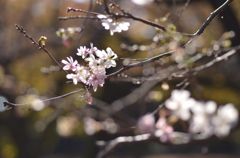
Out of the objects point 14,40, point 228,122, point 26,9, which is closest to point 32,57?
point 14,40

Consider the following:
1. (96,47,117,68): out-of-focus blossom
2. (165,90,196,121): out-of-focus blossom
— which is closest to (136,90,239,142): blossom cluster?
(165,90,196,121): out-of-focus blossom

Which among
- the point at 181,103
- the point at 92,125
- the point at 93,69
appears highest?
the point at 92,125

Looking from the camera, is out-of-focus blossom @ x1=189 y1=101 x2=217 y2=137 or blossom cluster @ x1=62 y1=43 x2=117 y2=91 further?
out-of-focus blossom @ x1=189 y1=101 x2=217 y2=137

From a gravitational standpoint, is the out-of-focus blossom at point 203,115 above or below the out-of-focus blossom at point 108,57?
below

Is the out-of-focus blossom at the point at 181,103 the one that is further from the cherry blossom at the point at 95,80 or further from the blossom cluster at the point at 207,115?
the cherry blossom at the point at 95,80

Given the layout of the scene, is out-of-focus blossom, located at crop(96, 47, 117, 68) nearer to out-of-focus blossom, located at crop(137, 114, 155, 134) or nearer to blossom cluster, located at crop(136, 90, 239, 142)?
blossom cluster, located at crop(136, 90, 239, 142)

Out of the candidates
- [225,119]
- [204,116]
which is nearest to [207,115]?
[204,116]

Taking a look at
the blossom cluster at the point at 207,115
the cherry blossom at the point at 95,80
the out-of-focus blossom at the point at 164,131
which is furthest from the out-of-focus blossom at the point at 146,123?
the cherry blossom at the point at 95,80

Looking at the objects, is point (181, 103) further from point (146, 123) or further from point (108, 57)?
point (108, 57)
